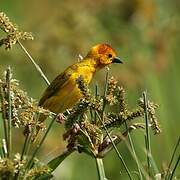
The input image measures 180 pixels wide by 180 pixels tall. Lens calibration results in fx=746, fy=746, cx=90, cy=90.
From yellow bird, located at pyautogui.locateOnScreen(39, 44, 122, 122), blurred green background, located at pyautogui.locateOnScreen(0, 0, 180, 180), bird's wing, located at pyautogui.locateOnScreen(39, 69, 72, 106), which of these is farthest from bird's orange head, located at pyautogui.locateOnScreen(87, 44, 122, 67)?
blurred green background, located at pyautogui.locateOnScreen(0, 0, 180, 180)

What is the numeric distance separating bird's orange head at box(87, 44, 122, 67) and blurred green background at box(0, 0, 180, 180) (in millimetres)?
324

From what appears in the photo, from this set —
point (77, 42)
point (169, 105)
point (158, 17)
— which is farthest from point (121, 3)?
point (169, 105)

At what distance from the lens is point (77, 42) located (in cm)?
583

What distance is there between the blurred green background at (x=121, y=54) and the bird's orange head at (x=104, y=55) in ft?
1.06

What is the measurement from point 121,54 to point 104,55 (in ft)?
3.99

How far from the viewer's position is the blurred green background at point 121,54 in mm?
5078

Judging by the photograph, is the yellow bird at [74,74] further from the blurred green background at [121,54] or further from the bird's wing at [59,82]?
the blurred green background at [121,54]

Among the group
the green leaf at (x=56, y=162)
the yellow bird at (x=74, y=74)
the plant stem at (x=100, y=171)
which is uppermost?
the yellow bird at (x=74, y=74)

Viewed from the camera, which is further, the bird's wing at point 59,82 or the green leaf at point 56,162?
the bird's wing at point 59,82

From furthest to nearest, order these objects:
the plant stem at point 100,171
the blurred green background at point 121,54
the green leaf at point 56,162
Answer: the blurred green background at point 121,54 → the green leaf at point 56,162 → the plant stem at point 100,171

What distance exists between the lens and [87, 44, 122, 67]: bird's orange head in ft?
16.0

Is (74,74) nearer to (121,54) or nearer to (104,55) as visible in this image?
(104,55)

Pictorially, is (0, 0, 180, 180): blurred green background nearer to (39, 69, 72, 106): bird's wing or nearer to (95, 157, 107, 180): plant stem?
(39, 69, 72, 106): bird's wing

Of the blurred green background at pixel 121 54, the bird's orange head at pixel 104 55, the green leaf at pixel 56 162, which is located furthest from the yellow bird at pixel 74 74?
the green leaf at pixel 56 162
